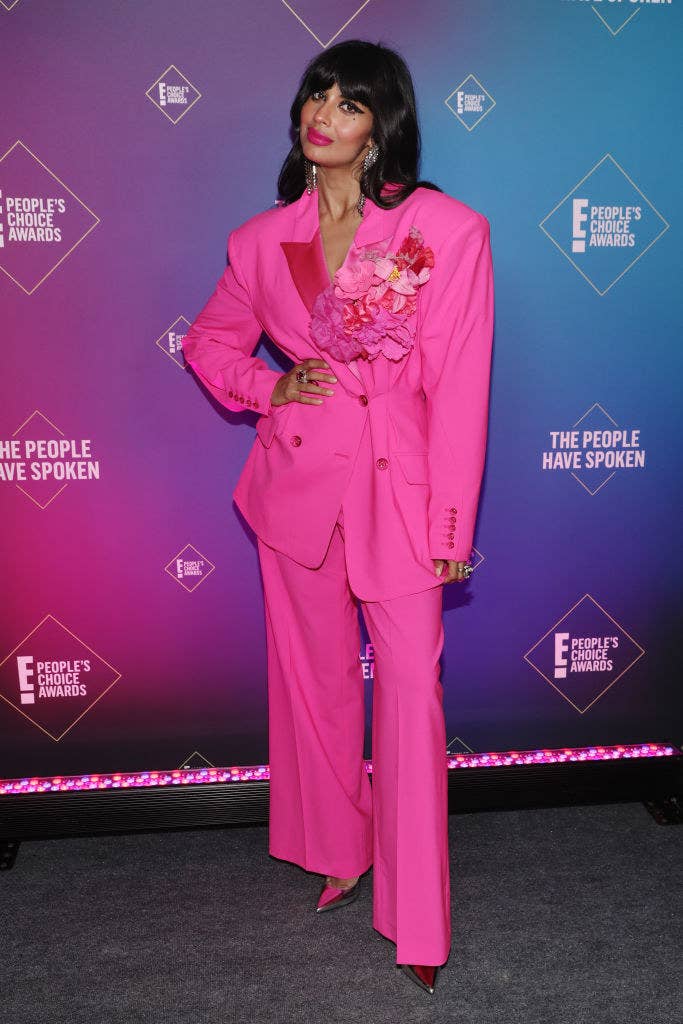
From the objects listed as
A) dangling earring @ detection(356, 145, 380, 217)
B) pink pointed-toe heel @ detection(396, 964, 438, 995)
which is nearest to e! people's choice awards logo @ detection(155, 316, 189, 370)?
dangling earring @ detection(356, 145, 380, 217)

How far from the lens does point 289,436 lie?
7.20ft

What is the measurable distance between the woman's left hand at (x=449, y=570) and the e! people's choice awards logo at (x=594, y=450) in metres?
0.80

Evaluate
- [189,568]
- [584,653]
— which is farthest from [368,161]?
[584,653]

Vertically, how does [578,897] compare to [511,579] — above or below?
below

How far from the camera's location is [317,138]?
207 cm

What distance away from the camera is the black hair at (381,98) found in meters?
2.05

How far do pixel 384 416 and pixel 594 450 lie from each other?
36.8 inches

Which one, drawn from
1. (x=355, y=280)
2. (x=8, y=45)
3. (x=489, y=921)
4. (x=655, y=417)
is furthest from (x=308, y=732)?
(x=8, y=45)

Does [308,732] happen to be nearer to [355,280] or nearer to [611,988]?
[611,988]

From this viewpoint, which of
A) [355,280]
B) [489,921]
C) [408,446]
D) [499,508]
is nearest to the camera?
[355,280]

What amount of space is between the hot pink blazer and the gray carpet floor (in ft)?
2.82

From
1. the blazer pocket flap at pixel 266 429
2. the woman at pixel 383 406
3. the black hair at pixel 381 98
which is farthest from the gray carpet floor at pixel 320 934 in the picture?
the black hair at pixel 381 98

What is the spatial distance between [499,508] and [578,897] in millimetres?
1038

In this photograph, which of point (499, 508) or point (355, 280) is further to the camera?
point (499, 508)
